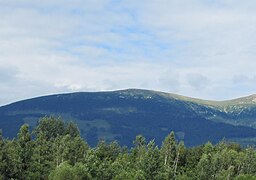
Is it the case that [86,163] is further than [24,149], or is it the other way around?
[24,149]

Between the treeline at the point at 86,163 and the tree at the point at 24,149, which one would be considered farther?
the tree at the point at 24,149

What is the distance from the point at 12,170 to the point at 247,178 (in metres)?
86.0

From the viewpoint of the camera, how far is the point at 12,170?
155 m

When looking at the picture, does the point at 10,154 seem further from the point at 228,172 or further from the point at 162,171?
the point at 228,172

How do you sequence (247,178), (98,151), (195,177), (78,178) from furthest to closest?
(98,151)
(195,177)
(247,178)
(78,178)

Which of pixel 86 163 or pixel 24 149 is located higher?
pixel 24 149

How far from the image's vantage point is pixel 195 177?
180375 millimetres

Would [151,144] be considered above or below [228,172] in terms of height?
above

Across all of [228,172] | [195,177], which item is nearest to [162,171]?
[195,177]

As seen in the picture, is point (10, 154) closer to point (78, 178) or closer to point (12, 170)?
point (12, 170)

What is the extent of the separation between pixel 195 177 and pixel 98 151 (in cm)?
4323

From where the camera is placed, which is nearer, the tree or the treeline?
the treeline

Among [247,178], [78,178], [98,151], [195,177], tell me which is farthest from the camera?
[98,151]

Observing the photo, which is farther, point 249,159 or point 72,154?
point 249,159
